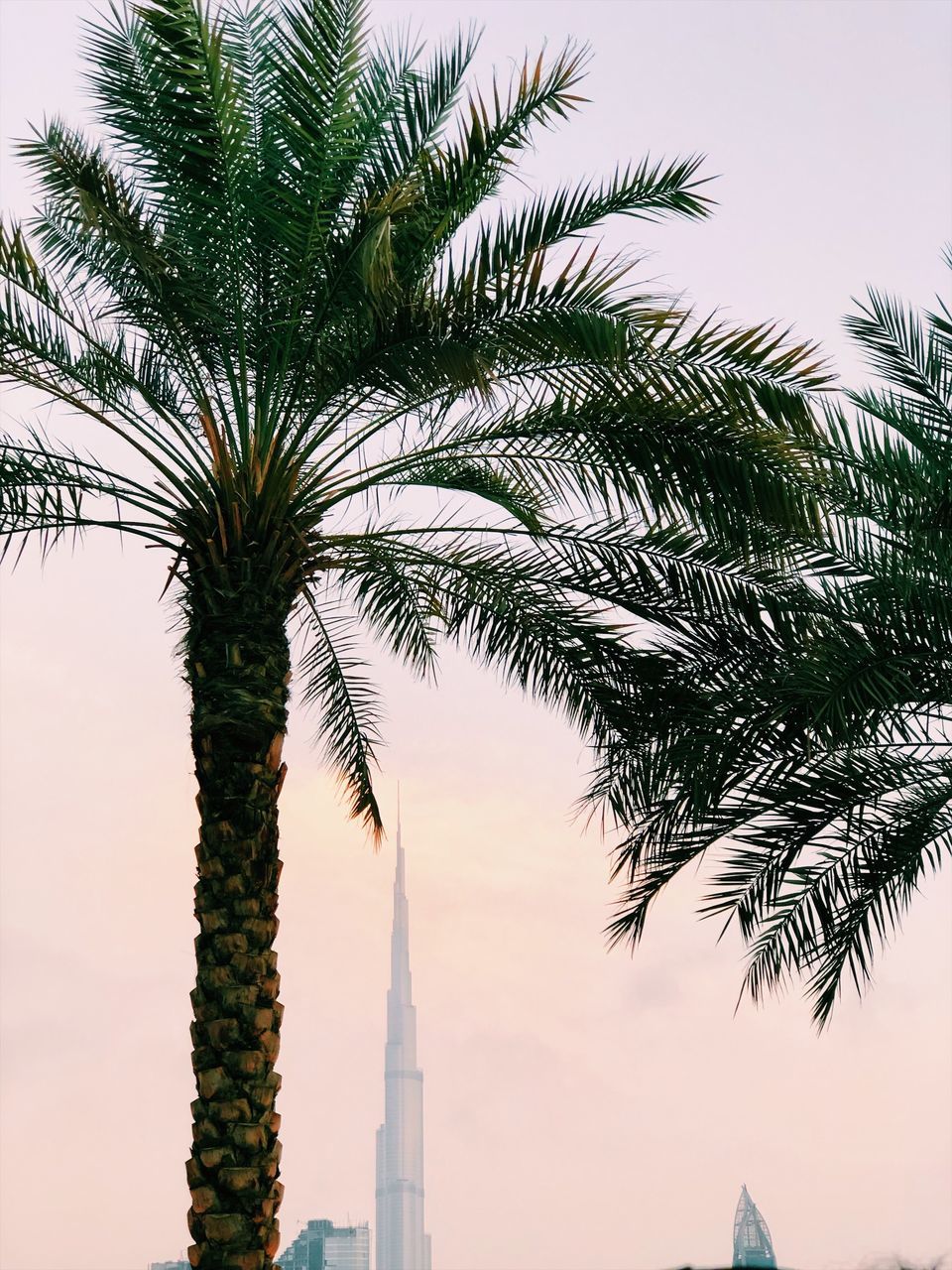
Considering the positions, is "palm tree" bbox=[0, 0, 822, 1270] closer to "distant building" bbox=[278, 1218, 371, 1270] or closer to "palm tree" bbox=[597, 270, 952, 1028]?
Result: "palm tree" bbox=[597, 270, 952, 1028]

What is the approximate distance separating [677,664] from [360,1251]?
4870 inches

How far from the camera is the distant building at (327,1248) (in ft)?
250

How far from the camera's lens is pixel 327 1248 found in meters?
102

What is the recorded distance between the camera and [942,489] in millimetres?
10758

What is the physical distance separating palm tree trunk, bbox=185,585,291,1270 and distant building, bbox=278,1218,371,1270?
42.8 metres

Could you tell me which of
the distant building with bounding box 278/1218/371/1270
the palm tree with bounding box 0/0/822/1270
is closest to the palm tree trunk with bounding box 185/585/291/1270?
the palm tree with bounding box 0/0/822/1270

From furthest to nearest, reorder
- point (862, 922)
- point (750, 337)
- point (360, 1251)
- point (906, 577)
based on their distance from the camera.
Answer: point (360, 1251) < point (862, 922) < point (906, 577) < point (750, 337)

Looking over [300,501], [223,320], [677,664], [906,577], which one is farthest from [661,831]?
[223,320]

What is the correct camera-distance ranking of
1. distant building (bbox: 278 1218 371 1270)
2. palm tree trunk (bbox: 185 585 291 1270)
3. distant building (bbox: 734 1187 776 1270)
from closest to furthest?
palm tree trunk (bbox: 185 585 291 1270), distant building (bbox: 734 1187 776 1270), distant building (bbox: 278 1218 371 1270)

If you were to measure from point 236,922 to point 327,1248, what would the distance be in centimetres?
10064

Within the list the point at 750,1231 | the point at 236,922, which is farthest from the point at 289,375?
the point at 750,1231

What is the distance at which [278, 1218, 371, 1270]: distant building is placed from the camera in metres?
76.3

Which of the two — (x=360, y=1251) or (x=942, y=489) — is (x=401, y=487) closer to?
(x=942, y=489)

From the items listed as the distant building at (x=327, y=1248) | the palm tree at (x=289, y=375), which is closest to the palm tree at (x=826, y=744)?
the palm tree at (x=289, y=375)
